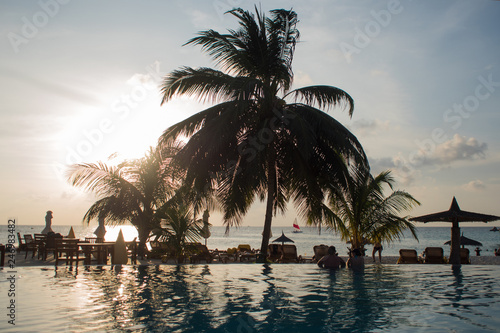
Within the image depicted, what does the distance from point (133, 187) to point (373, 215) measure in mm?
11106

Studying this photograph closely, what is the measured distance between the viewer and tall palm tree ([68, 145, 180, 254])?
1898cm

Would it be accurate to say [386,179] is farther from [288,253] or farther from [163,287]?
[163,287]

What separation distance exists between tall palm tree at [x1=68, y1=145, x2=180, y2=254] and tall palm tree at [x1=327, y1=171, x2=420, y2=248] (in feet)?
25.5

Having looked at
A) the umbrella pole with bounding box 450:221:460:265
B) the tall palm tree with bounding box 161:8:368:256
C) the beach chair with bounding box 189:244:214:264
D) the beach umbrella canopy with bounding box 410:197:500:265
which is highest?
the tall palm tree with bounding box 161:8:368:256

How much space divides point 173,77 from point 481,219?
1347 cm

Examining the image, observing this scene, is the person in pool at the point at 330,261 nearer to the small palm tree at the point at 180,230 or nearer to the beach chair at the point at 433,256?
the small palm tree at the point at 180,230

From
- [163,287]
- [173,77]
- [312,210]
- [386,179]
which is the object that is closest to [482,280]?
[312,210]

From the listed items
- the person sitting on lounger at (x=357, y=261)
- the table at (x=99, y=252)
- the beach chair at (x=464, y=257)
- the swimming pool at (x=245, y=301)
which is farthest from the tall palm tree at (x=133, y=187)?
the beach chair at (x=464, y=257)

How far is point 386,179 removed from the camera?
2072cm

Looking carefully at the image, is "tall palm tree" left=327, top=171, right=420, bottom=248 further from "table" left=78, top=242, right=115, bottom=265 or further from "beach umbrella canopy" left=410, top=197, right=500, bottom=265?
"table" left=78, top=242, right=115, bottom=265

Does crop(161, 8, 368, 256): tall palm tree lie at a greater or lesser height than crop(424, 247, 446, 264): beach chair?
greater

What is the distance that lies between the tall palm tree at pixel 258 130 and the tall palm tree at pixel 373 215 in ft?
8.12

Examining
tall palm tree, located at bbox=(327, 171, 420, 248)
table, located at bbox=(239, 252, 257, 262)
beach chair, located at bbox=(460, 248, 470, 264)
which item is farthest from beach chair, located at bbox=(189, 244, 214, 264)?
beach chair, located at bbox=(460, 248, 470, 264)

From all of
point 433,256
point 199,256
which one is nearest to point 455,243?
point 433,256
